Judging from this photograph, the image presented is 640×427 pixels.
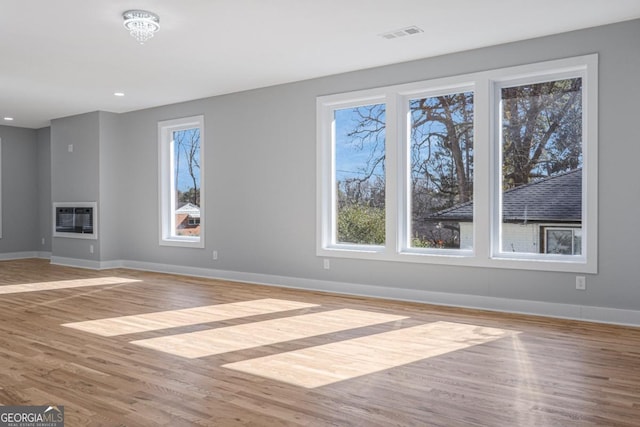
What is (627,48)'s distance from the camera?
4391 millimetres

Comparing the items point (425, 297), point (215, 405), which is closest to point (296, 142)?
point (425, 297)

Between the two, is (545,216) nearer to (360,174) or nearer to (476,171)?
(476,171)

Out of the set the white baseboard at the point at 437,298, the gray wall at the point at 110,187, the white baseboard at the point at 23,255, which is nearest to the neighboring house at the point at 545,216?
the white baseboard at the point at 437,298

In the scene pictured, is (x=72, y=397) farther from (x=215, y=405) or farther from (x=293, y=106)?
(x=293, y=106)

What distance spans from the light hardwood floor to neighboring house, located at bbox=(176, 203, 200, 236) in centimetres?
243

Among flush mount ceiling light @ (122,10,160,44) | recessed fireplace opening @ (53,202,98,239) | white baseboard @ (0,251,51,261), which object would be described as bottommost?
white baseboard @ (0,251,51,261)

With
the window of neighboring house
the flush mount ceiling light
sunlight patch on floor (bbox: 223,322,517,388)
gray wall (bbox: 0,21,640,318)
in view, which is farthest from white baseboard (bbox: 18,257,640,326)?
the flush mount ceiling light

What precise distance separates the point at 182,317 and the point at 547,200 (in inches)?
144

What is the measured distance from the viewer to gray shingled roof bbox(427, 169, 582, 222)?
4789mm

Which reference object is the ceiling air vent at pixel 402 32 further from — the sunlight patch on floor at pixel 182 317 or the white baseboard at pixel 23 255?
the white baseboard at pixel 23 255

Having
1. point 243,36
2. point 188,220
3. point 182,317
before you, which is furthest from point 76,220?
point 243,36

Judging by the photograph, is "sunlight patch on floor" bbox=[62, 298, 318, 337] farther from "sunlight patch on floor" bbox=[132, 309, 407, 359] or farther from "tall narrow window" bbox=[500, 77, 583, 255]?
"tall narrow window" bbox=[500, 77, 583, 255]

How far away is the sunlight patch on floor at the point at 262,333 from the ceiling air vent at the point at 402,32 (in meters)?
2.62

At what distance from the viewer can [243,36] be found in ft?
15.7
